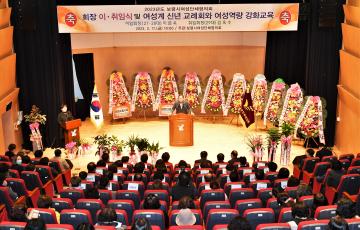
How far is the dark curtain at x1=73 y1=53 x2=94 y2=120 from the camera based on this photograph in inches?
642

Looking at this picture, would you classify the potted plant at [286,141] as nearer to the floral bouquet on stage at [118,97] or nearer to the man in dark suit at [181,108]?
the man in dark suit at [181,108]

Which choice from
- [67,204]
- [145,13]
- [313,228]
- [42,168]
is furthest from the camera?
[145,13]

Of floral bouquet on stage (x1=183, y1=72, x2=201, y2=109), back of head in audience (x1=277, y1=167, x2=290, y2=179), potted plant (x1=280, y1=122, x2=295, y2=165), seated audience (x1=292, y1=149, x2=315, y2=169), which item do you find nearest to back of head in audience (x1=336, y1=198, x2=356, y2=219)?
back of head in audience (x1=277, y1=167, x2=290, y2=179)

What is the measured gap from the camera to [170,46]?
1695 centimetres

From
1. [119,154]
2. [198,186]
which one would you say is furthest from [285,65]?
[198,186]

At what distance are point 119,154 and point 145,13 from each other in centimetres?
380

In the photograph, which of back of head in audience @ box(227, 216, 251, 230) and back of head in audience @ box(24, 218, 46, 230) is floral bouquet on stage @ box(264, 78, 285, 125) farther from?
back of head in audience @ box(24, 218, 46, 230)

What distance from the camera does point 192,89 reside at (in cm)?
1577

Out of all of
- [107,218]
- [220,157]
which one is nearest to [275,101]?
[220,157]

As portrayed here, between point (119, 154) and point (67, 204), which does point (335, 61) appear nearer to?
point (119, 154)

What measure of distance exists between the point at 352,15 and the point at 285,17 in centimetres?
169

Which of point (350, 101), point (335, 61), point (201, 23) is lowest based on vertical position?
point (350, 101)

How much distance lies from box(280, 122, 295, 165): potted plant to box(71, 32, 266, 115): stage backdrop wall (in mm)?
5118

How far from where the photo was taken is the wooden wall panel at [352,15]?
38.4 feet
